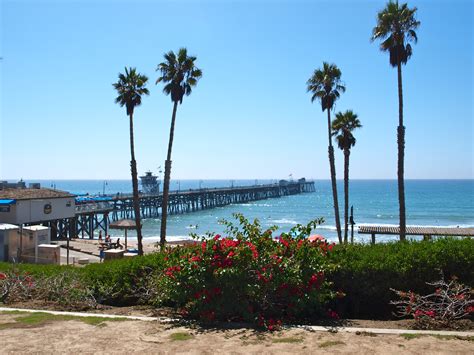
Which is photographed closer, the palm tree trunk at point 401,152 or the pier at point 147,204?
the palm tree trunk at point 401,152

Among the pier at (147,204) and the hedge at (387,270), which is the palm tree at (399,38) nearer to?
the hedge at (387,270)

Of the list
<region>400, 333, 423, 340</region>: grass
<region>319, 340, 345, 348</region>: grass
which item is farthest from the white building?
<region>400, 333, 423, 340</region>: grass

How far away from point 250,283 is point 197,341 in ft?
5.03

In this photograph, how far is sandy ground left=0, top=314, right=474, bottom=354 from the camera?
6137mm

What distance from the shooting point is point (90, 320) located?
25.9ft

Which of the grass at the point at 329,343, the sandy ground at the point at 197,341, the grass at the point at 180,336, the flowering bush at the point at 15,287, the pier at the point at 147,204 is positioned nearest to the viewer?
the sandy ground at the point at 197,341

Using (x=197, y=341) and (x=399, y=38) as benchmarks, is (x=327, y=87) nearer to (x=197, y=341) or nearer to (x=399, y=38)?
(x=399, y=38)

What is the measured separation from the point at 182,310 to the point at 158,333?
1.36 metres

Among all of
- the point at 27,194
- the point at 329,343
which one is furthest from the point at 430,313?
the point at 27,194

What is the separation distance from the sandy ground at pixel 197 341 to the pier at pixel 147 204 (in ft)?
97.0

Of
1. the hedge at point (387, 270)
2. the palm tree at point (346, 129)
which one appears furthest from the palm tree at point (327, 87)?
the hedge at point (387, 270)

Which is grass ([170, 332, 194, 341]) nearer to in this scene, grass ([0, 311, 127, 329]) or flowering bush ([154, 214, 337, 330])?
flowering bush ([154, 214, 337, 330])

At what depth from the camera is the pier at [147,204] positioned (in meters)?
47.1

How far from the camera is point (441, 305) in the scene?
7605 millimetres
